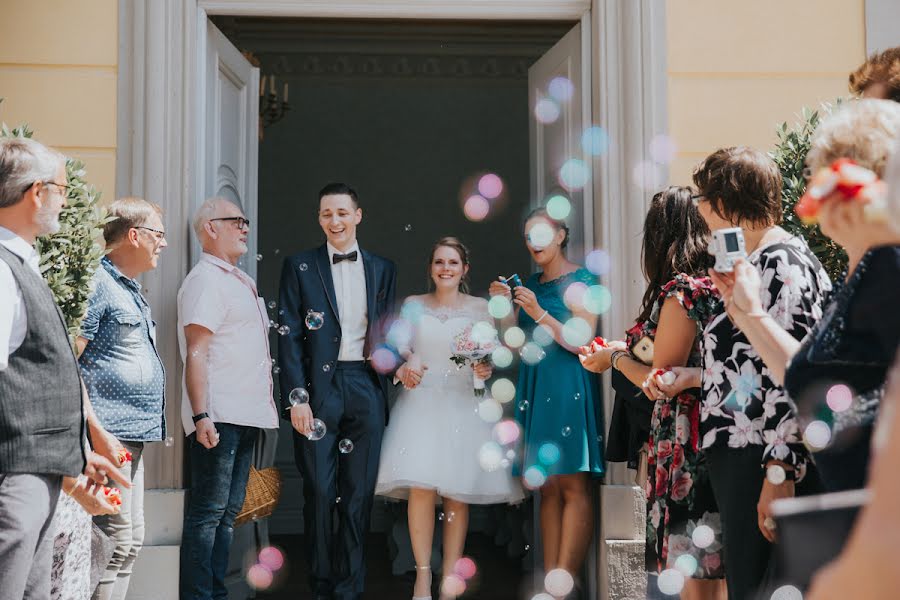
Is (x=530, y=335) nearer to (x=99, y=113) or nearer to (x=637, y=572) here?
(x=637, y=572)

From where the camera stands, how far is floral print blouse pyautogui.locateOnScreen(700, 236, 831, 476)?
102 inches

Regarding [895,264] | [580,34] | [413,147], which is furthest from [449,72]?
[895,264]

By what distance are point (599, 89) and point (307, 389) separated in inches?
85.2

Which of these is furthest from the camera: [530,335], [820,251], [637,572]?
[530,335]

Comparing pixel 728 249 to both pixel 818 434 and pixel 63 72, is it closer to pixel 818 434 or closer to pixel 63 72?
pixel 818 434

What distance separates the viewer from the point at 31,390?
2545 millimetres

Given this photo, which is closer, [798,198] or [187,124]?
[798,198]

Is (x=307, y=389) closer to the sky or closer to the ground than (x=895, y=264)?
closer to the ground

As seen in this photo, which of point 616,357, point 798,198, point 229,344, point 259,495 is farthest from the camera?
point 259,495

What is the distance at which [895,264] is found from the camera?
1.61 m

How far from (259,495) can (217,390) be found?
74 centimetres

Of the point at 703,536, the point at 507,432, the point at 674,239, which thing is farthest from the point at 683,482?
the point at 507,432

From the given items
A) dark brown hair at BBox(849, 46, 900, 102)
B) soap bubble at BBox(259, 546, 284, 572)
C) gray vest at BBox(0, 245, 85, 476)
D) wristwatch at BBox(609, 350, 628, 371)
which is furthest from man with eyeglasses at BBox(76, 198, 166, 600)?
dark brown hair at BBox(849, 46, 900, 102)

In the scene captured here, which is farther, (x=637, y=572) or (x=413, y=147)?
(x=413, y=147)
